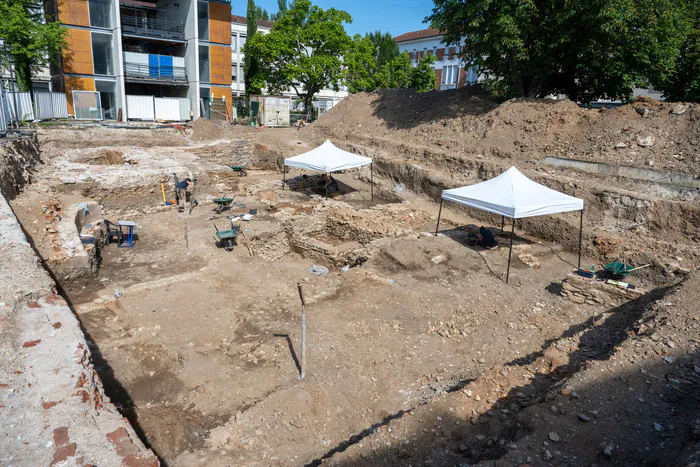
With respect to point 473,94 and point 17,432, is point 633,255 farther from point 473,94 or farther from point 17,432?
point 473,94

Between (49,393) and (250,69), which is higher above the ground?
(250,69)

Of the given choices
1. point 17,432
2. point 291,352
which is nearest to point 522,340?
point 291,352

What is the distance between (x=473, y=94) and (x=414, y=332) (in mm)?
16402

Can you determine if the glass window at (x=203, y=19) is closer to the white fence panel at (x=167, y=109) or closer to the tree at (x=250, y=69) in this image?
the tree at (x=250, y=69)

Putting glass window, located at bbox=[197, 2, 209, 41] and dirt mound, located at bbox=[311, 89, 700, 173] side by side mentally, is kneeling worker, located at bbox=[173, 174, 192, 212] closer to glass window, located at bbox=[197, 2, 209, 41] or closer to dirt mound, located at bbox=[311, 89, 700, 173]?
dirt mound, located at bbox=[311, 89, 700, 173]

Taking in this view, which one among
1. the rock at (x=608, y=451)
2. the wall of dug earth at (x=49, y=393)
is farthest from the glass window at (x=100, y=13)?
the rock at (x=608, y=451)

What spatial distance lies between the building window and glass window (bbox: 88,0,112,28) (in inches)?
1341

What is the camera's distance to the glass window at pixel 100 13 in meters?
26.2

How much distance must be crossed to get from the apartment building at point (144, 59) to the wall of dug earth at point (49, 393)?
1006 inches

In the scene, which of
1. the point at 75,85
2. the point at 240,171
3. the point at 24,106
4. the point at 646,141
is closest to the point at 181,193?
the point at 240,171

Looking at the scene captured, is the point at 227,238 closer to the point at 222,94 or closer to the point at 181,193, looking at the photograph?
the point at 181,193

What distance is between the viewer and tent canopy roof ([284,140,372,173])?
14459mm

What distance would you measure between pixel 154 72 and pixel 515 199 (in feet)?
90.7

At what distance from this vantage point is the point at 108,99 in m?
27.8
